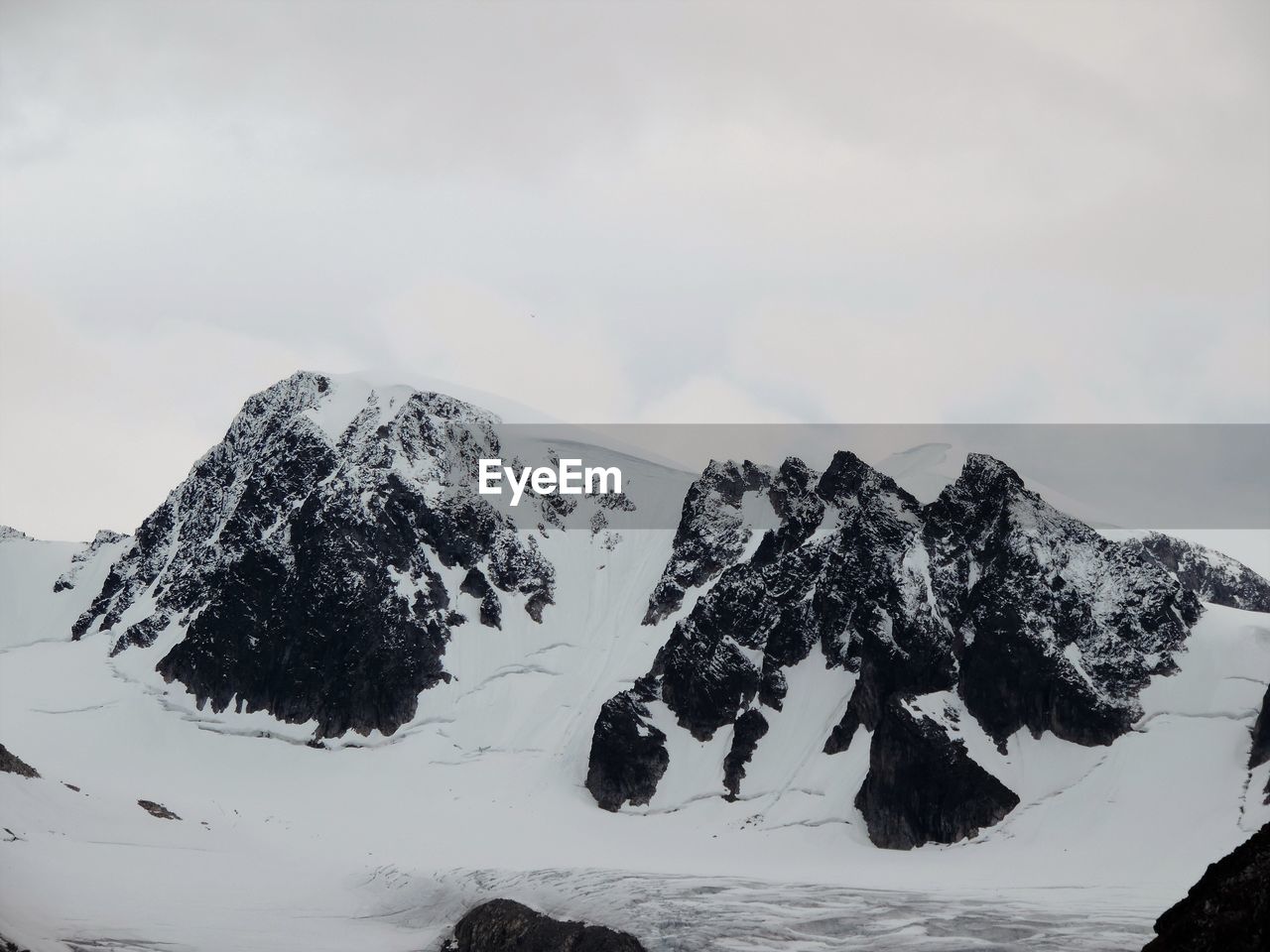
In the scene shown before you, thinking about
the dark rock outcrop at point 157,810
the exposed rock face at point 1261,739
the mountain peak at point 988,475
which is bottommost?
the dark rock outcrop at point 157,810

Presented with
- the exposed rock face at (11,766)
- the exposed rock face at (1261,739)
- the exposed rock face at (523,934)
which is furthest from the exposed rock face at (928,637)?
the exposed rock face at (11,766)

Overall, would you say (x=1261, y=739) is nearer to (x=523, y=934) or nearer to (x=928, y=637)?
(x=928, y=637)

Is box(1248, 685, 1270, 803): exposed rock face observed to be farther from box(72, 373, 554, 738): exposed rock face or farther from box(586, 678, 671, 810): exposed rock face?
box(72, 373, 554, 738): exposed rock face

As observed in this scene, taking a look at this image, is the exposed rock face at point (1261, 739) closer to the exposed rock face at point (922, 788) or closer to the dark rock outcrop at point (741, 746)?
the exposed rock face at point (922, 788)

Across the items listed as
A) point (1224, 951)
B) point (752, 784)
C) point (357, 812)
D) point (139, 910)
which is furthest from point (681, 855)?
point (1224, 951)

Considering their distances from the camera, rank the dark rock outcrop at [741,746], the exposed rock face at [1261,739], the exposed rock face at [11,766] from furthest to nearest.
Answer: the dark rock outcrop at [741,746], the exposed rock face at [1261,739], the exposed rock face at [11,766]

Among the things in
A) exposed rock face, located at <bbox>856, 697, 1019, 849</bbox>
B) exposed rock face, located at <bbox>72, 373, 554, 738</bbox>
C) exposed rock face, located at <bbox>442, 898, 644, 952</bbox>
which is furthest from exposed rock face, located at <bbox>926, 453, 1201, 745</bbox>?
exposed rock face, located at <bbox>72, 373, 554, 738</bbox>

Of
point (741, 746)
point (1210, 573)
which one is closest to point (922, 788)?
point (741, 746)
